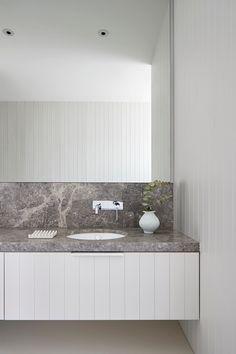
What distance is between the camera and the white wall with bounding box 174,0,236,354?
129 cm

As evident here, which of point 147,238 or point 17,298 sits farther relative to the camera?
point 147,238

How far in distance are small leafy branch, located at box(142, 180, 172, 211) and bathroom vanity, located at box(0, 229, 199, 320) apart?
0.48m

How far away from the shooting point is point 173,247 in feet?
5.67

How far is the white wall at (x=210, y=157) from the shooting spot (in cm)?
129

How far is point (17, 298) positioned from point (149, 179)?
1.18 m

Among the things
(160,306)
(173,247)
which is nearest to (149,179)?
(173,247)

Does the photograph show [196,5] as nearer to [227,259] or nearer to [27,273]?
[227,259]

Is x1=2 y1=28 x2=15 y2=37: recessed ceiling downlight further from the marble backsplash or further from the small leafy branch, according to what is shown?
the small leafy branch

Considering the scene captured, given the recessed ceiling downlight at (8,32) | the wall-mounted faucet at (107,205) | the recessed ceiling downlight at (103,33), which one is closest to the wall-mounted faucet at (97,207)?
the wall-mounted faucet at (107,205)

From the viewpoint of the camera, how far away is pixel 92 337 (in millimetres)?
2062

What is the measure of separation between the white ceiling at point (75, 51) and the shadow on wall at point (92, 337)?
160cm

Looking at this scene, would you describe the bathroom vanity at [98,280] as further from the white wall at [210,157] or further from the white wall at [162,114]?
the white wall at [162,114]

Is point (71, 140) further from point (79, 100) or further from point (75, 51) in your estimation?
point (75, 51)

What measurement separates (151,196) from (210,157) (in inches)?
32.9
